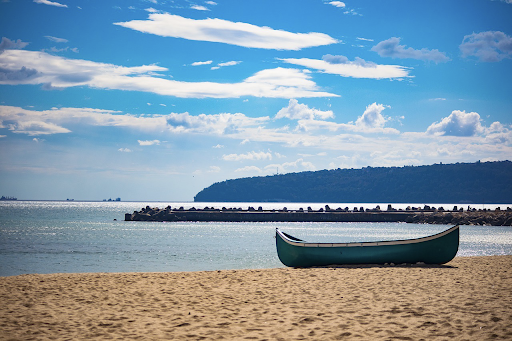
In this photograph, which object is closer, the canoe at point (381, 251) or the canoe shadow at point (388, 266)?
the canoe shadow at point (388, 266)

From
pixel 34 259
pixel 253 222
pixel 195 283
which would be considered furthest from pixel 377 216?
pixel 195 283

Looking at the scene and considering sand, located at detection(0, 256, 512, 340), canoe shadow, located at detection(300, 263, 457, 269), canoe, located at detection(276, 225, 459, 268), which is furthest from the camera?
canoe, located at detection(276, 225, 459, 268)

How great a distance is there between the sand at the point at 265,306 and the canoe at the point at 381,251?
1.96 meters

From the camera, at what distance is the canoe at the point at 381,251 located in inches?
754

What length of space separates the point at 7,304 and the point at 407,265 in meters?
14.0

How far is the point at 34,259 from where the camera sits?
30.7 m

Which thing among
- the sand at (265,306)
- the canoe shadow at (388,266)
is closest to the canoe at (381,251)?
the canoe shadow at (388,266)

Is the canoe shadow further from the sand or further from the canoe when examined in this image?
the sand

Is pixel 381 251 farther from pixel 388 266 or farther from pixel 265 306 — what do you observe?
pixel 265 306

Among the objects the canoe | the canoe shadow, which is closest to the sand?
the canoe shadow

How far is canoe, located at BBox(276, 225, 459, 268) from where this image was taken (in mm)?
19156

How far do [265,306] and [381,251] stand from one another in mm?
9027

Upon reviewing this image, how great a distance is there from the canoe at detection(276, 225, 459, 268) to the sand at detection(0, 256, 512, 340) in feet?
6.44

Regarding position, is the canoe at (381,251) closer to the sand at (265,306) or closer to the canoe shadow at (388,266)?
the canoe shadow at (388,266)
